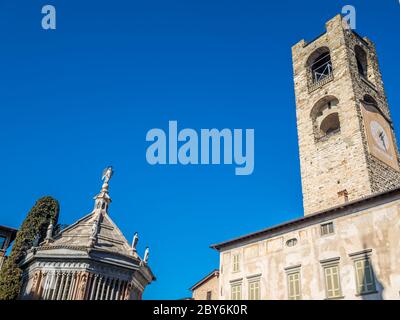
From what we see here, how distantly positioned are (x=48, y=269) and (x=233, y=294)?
482 inches

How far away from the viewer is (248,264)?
82.3 ft

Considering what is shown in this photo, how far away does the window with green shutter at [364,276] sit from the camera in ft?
61.7

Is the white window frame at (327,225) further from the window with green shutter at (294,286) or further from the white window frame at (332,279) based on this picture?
the window with green shutter at (294,286)

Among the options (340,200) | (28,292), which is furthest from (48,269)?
(340,200)

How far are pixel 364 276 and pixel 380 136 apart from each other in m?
17.9

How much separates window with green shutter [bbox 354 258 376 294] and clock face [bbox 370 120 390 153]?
1581 cm

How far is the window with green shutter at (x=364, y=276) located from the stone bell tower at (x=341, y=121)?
1001cm

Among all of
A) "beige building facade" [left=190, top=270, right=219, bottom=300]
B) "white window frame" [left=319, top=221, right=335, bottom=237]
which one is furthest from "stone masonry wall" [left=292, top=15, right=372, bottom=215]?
"beige building facade" [left=190, top=270, right=219, bottom=300]

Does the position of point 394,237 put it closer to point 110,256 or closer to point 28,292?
point 110,256

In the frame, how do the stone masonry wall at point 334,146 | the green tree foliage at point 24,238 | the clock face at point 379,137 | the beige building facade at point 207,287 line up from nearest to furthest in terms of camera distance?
the green tree foliage at point 24,238, the stone masonry wall at point 334,146, the clock face at point 379,137, the beige building facade at point 207,287

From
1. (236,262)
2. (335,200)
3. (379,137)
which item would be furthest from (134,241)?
(379,137)

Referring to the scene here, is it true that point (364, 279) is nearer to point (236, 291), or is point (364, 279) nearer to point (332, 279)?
point (332, 279)

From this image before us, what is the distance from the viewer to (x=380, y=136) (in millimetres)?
33531

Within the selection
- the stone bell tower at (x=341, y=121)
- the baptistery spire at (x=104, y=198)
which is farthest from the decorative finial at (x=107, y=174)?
the stone bell tower at (x=341, y=121)
